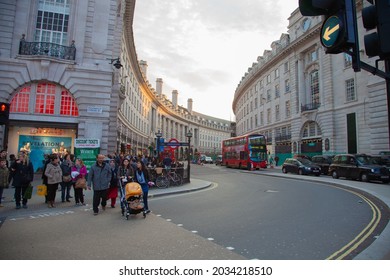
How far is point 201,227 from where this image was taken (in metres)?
6.05

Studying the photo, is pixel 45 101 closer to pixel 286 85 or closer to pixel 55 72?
pixel 55 72

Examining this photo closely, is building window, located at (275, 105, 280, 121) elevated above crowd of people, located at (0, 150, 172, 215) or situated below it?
above

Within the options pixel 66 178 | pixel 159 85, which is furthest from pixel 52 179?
pixel 159 85

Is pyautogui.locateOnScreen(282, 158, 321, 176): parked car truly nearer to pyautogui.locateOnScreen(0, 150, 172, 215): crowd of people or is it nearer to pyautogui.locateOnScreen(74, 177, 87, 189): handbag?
pyautogui.locateOnScreen(0, 150, 172, 215): crowd of people

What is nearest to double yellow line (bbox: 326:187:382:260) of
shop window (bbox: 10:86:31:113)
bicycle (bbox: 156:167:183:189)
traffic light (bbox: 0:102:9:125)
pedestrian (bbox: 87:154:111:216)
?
pedestrian (bbox: 87:154:111:216)

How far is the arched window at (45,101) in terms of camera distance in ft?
60.3

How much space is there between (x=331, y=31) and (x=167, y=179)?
12.3 metres

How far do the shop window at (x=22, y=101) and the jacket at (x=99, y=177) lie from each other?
13759mm

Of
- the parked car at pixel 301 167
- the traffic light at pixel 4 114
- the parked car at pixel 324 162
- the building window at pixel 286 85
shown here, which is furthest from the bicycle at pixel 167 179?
the building window at pixel 286 85

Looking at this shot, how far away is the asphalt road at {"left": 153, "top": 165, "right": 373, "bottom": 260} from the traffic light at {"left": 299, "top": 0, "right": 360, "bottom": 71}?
3285 mm

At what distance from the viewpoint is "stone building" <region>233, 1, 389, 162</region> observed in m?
27.3

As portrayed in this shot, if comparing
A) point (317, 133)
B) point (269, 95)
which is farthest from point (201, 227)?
point (269, 95)

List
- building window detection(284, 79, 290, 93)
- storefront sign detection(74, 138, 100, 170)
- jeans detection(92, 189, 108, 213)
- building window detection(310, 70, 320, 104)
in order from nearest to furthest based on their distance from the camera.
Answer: jeans detection(92, 189, 108, 213)
storefront sign detection(74, 138, 100, 170)
building window detection(310, 70, 320, 104)
building window detection(284, 79, 290, 93)

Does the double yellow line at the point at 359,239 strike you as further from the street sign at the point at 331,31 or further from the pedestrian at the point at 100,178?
the pedestrian at the point at 100,178
